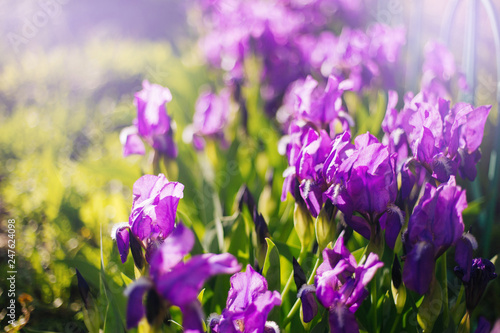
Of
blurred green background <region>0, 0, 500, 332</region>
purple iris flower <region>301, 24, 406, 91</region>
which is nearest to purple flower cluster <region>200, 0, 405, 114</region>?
purple iris flower <region>301, 24, 406, 91</region>

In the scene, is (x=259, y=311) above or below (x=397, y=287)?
above

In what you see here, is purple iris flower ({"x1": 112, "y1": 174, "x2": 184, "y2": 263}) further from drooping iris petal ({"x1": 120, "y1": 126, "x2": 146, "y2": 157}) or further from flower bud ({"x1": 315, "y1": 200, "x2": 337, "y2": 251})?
drooping iris petal ({"x1": 120, "y1": 126, "x2": 146, "y2": 157})

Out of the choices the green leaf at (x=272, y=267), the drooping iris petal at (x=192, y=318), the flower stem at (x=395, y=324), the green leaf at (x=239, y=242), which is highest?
the drooping iris petal at (x=192, y=318)

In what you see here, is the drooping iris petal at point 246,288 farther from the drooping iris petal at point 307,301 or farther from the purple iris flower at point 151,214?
the purple iris flower at point 151,214

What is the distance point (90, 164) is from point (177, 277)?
156 centimetres

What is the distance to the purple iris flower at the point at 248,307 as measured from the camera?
33.4 inches

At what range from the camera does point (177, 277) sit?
0.67 metres

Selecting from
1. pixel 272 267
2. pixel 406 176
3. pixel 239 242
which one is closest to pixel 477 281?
pixel 406 176

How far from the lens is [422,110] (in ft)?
3.70

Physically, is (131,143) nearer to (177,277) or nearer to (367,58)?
(177,277)

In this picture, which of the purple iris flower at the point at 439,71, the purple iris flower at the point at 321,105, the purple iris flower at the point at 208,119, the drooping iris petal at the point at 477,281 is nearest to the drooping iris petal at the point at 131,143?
the purple iris flower at the point at 208,119

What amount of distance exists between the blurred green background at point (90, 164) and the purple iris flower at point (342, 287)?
49cm

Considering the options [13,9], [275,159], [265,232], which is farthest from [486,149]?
[13,9]

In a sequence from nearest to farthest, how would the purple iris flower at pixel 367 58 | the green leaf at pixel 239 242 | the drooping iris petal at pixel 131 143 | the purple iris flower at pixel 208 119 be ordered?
the green leaf at pixel 239 242
the drooping iris petal at pixel 131 143
the purple iris flower at pixel 208 119
the purple iris flower at pixel 367 58
